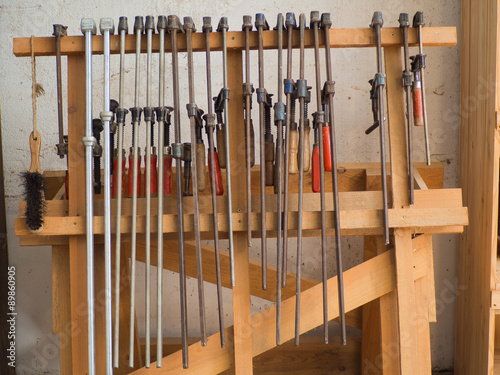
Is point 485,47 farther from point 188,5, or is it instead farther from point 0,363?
point 0,363

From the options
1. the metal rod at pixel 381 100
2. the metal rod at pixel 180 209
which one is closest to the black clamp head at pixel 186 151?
the metal rod at pixel 180 209

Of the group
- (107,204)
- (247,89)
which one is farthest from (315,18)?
(107,204)

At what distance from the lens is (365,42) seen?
1733 mm

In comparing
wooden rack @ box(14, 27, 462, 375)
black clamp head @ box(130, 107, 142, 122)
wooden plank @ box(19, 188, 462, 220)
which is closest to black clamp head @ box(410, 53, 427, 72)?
wooden rack @ box(14, 27, 462, 375)

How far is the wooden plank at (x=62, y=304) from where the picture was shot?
1771mm

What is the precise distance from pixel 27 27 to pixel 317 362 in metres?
2.24

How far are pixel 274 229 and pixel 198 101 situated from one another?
1187 millimetres

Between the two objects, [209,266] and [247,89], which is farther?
[209,266]

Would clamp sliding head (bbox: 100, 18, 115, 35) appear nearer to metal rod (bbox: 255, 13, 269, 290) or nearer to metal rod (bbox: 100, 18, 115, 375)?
metal rod (bbox: 100, 18, 115, 375)

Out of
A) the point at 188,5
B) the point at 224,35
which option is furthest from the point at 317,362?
the point at 188,5

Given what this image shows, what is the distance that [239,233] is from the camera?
174cm

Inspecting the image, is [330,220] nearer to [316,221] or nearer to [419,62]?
[316,221]

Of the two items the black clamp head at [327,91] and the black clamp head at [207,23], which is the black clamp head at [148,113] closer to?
the black clamp head at [207,23]

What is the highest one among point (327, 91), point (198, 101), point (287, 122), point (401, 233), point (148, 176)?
point (198, 101)
